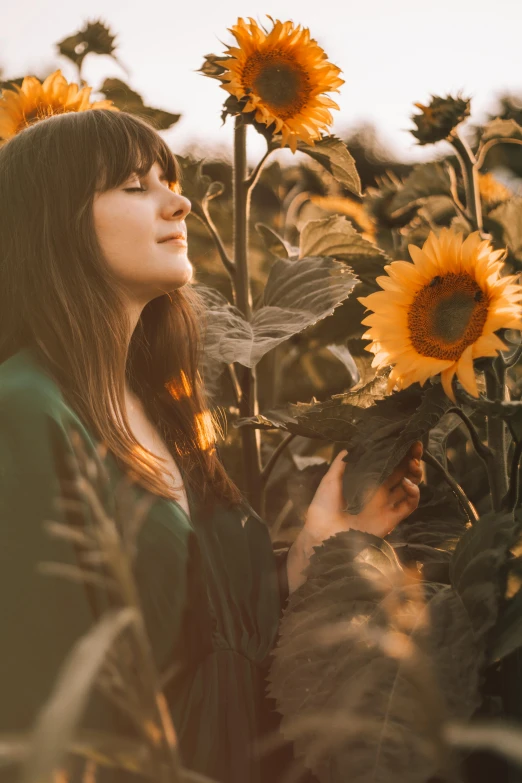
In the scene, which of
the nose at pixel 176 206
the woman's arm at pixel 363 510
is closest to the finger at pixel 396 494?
the woman's arm at pixel 363 510

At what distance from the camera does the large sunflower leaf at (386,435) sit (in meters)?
0.72

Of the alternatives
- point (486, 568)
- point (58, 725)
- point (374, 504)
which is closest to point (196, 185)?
point (374, 504)

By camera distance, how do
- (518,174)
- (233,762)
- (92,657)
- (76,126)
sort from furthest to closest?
1. (518,174)
2. (76,126)
3. (233,762)
4. (92,657)

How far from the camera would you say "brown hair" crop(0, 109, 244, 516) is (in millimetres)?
817

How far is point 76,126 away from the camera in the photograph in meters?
0.90

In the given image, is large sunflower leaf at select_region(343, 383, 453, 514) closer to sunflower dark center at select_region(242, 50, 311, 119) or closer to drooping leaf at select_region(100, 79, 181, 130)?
sunflower dark center at select_region(242, 50, 311, 119)

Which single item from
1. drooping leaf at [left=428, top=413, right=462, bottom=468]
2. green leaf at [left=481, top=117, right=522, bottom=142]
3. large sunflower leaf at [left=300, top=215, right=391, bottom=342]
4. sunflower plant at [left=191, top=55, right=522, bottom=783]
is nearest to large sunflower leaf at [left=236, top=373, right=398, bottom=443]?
sunflower plant at [left=191, top=55, right=522, bottom=783]

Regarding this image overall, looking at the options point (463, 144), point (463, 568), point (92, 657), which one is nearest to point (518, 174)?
point (463, 144)

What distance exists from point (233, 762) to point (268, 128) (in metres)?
0.69

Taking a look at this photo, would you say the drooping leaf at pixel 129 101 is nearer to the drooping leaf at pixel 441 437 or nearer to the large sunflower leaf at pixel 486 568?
the drooping leaf at pixel 441 437

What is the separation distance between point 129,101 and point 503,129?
0.51m

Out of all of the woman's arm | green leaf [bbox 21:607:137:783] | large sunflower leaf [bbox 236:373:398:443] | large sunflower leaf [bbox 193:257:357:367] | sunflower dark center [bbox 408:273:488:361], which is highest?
green leaf [bbox 21:607:137:783]

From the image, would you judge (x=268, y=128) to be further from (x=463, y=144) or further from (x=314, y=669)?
(x=314, y=669)

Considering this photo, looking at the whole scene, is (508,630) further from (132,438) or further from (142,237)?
(142,237)
